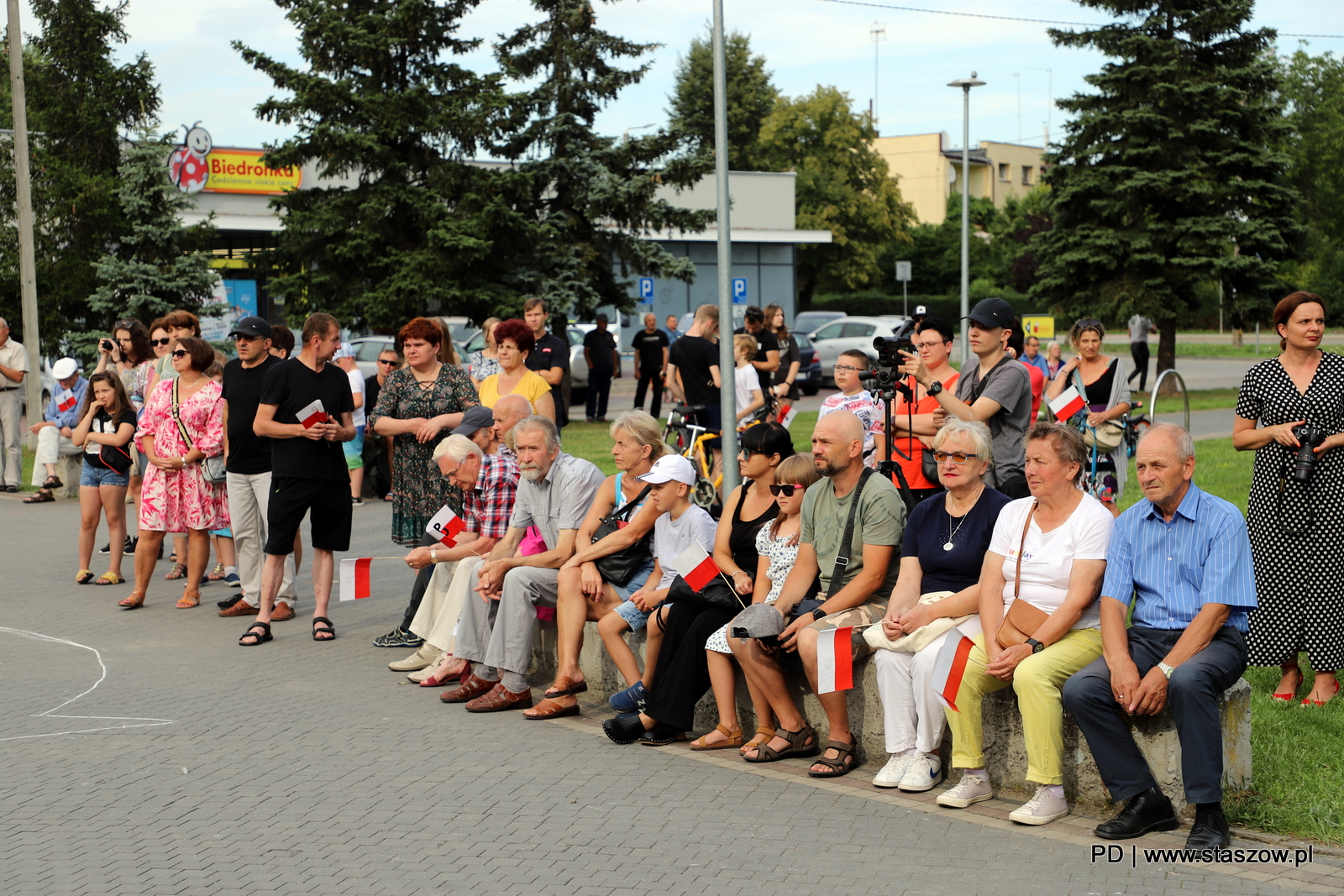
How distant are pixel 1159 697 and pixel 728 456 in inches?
232

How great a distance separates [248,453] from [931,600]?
5458mm

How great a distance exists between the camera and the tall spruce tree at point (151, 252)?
24000 mm

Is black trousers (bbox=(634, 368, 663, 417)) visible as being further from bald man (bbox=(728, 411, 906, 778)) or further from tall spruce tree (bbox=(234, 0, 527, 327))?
bald man (bbox=(728, 411, 906, 778))

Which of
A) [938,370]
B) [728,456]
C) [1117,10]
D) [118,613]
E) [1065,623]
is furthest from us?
[1117,10]

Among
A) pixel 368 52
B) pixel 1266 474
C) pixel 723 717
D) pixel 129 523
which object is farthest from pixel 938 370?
pixel 368 52

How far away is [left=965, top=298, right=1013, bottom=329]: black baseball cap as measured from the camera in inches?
283

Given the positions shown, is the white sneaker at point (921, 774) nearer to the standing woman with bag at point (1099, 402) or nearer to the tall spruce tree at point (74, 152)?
the standing woman with bag at point (1099, 402)

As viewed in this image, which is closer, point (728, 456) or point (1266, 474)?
point (1266, 474)

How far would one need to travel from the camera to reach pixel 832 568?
20.6ft

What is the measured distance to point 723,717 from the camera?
20.9 feet

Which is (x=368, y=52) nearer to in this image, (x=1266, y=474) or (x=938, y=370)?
(x=938, y=370)

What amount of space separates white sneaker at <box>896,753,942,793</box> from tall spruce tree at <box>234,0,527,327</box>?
1953 centimetres

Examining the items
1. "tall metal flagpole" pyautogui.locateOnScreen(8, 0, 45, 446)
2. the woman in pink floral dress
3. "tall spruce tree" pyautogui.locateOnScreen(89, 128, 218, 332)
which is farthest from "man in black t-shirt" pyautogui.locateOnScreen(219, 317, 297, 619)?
"tall spruce tree" pyautogui.locateOnScreen(89, 128, 218, 332)

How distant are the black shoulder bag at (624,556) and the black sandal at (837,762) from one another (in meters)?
1.67
